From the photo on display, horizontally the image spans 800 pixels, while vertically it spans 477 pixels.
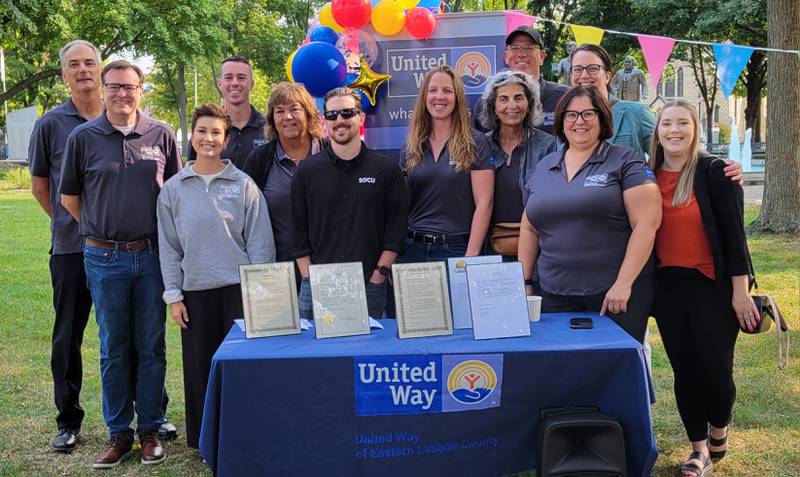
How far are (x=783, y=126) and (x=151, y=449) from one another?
29.6 ft

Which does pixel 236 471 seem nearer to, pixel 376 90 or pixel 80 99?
pixel 80 99

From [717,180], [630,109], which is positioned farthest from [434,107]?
[717,180]

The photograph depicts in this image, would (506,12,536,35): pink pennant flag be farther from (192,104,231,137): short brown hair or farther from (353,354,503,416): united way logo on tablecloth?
(353,354,503,416): united way logo on tablecloth

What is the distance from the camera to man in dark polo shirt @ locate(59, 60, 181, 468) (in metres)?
3.31

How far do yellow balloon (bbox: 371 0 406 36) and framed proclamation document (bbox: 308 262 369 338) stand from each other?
2131mm

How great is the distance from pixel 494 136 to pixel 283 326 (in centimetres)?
149

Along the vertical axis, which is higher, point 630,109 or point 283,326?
point 630,109

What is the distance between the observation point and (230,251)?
10.7 feet

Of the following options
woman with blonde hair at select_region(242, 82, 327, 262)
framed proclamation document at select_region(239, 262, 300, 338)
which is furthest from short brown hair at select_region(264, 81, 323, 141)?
framed proclamation document at select_region(239, 262, 300, 338)

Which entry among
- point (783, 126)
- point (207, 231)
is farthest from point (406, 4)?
point (783, 126)

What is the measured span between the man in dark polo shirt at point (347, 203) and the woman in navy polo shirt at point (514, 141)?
0.53 metres

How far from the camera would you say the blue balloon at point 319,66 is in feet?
14.7

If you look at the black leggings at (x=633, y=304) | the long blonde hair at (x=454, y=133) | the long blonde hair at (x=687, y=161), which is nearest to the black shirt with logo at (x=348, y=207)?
the long blonde hair at (x=454, y=133)

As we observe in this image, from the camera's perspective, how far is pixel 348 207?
3287mm
